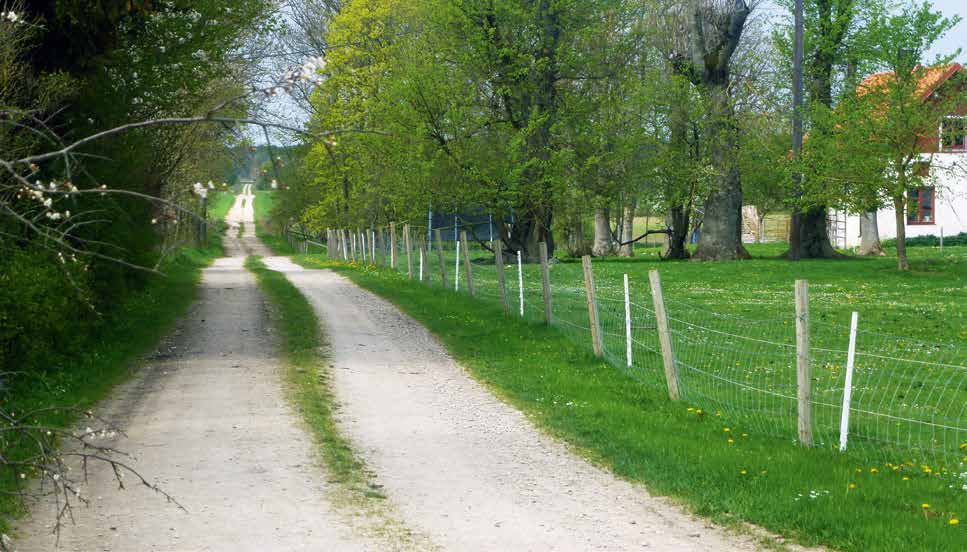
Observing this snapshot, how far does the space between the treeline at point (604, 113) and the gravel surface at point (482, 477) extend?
61.9 feet

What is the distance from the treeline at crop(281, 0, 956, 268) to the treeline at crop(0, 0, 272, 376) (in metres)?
8.96

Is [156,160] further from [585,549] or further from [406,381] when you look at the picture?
[585,549]

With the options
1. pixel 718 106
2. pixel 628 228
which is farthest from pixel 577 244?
pixel 718 106

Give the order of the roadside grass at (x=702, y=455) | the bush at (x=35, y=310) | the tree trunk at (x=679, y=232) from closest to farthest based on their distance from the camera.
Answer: the roadside grass at (x=702, y=455) < the bush at (x=35, y=310) < the tree trunk at (x=679, y=232)

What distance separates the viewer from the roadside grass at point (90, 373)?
9211mm

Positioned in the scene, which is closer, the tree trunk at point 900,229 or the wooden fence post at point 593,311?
the wooden fence post at point 593,311

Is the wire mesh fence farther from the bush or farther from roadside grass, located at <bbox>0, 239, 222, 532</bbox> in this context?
the bush

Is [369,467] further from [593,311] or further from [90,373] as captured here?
[593,311]

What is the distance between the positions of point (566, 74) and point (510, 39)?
8.29 ft

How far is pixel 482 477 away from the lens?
8664 mm

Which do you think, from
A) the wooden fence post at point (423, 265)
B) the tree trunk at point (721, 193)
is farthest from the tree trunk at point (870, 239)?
the wooden fence post at point (423, 265)

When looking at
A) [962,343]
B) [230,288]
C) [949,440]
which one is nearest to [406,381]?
[949,440]

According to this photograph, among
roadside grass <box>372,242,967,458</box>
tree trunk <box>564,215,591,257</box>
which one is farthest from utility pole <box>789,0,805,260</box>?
tree trunk <box>564,215,591,257</box>

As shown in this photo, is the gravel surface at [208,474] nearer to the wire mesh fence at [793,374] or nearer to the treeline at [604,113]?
the wire mesh fence at [793,374]
